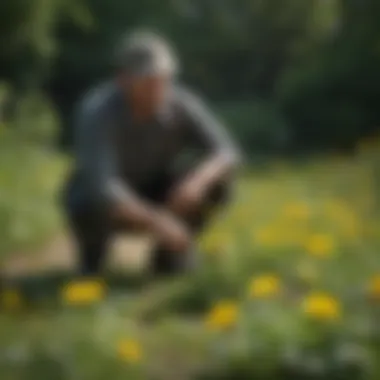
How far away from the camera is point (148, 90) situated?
136cm

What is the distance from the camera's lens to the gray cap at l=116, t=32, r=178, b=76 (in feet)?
4.35

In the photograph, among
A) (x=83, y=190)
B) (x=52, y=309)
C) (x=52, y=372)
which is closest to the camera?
A: (x=52, y=372)

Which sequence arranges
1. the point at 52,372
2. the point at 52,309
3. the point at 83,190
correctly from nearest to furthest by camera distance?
1. the point at 52,372
2. the point at 52,309
3. the point at 83,190

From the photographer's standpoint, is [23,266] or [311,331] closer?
[311,331]

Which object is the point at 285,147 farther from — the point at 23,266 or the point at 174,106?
the point at 23,266

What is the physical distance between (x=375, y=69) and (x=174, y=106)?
0.86 ft

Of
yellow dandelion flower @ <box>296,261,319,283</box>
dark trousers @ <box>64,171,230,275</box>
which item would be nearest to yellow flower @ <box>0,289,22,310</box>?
dark trousers @ <box>64,171,230,275</box>

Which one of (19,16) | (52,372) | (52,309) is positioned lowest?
(52,372)

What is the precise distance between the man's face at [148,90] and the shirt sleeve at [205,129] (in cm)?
3

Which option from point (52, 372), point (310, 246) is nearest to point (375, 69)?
point (310, 246)

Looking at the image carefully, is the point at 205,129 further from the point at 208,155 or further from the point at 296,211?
the point at 296,211

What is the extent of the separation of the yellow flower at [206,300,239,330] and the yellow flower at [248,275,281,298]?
29 mm

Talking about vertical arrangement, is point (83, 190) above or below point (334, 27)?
below

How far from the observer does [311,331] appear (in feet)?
3.52
